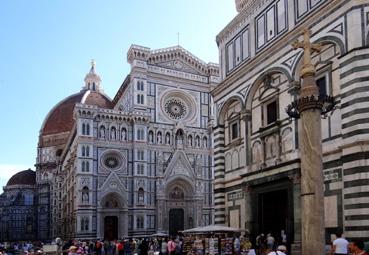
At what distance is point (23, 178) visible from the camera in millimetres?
82812

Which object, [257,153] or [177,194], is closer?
[257,153]

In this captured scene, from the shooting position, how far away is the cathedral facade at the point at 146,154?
50594 millimetres

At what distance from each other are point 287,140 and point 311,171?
9709mm

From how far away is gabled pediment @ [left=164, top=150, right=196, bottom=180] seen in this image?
5483cm

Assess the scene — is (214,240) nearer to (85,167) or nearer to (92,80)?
(85,167)

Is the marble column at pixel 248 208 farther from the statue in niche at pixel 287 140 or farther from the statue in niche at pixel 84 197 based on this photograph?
the statue in niche at pixel 84 197

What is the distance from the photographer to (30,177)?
83625mm

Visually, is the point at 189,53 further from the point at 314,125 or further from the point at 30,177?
the point at 314,125

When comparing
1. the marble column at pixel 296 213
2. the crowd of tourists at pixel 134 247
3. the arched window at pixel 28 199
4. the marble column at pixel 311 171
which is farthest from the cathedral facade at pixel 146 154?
the marble column at pixel 311 171

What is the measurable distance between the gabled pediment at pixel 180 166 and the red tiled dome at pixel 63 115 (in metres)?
27.9

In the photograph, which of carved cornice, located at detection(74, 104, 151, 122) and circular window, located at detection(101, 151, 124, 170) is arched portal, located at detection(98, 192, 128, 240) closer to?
circular window, located at detection(101, 151, 124, 170)

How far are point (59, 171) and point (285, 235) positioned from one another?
5769 cm

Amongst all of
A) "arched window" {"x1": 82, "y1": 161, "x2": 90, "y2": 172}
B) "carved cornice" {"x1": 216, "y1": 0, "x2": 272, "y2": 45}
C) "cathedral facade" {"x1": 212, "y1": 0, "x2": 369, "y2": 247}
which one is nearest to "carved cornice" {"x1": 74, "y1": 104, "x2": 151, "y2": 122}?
"arched window" {"x1": 82, "y1": 161, "x2": 90, "y2": 172}

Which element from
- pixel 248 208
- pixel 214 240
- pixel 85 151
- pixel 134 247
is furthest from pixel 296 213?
pixel 85 151
